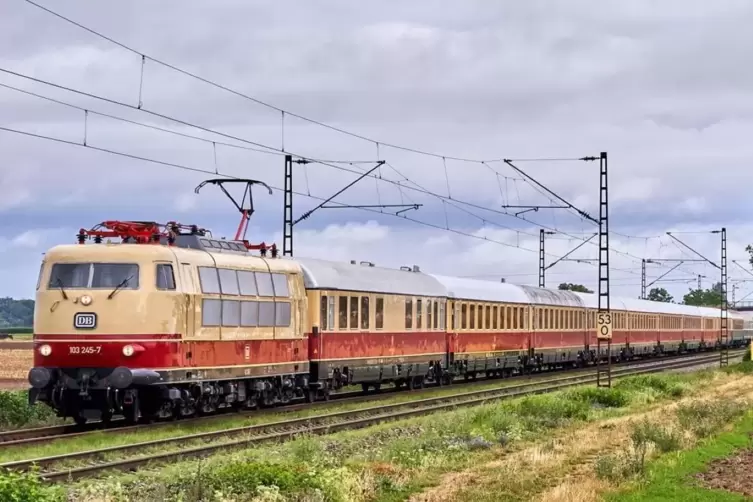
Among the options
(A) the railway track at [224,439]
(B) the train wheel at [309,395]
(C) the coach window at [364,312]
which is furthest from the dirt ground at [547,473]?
(C) the coach window at [364,312]

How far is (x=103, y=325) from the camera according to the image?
77.7ft

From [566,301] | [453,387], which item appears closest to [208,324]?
[453,387]

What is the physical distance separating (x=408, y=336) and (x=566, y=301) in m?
23.4

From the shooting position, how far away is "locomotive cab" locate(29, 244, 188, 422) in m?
23.5

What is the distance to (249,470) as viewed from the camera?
15.6m

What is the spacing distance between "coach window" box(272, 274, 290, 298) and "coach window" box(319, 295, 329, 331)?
2.04m

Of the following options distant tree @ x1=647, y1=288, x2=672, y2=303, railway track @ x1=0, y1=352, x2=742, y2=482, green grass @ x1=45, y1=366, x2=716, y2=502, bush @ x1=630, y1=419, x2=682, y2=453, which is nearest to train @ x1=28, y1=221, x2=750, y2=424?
railway track @ x1=0, y1=352, x2=742, y2=482

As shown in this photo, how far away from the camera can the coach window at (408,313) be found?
38188 millimetres

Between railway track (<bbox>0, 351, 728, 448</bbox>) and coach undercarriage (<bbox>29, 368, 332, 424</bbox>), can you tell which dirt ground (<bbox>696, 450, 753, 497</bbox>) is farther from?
railway track (<bbox>0, 351, 728, 448</bbox>)

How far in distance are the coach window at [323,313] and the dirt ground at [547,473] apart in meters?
8.74

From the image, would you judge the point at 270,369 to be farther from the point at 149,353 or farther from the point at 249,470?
the point at 249,470

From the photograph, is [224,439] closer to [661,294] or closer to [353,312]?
[353,312]

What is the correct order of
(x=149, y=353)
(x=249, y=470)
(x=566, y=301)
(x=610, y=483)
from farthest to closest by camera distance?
(x=566, y=301) → (x=149, y=353) → (x=610, y=483) → (x=249, y=470)

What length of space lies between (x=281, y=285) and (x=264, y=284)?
40.6 inches
